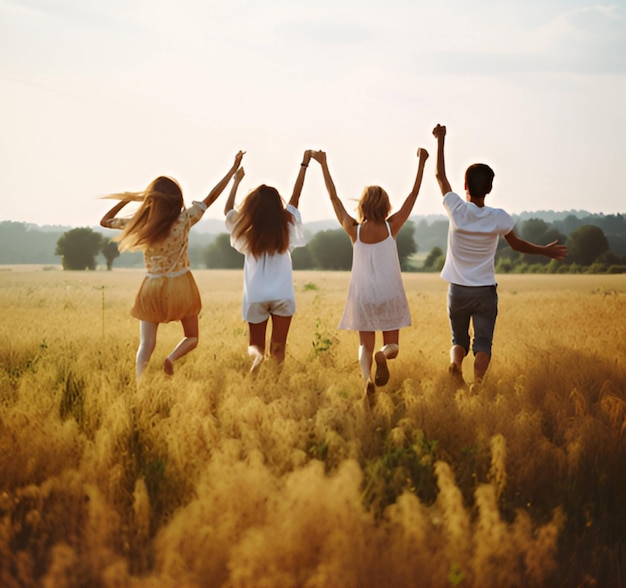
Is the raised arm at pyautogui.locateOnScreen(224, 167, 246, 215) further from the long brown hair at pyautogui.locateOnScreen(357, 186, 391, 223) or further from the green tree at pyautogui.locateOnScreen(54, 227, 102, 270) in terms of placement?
the green tree at pyautogui.locateOnScreen(54, 227, 102, 270)

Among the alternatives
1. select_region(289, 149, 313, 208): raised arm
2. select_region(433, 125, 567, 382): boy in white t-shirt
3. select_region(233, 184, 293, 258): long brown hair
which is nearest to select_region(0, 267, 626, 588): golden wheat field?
select_region(433, 125, 567, 382): boy in white t-shirt

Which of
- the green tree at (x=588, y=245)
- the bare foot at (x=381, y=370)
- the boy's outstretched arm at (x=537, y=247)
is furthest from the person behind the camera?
the green tree at (x=588, y=245)

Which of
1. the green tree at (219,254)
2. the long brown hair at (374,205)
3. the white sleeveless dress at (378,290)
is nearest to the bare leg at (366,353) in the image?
the white sleeveless dress at (378,290)

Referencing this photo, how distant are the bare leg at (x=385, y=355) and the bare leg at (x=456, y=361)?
0.54 meters

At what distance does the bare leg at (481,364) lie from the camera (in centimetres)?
639

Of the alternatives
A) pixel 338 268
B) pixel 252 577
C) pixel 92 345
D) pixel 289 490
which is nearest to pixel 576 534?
pixel 289 490

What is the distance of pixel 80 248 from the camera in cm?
6444

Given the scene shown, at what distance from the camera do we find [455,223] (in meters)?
6.27

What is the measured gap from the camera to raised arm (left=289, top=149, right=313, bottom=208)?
6.80m

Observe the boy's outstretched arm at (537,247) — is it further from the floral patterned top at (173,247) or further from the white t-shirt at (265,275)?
the floral patterned top at (173,247)

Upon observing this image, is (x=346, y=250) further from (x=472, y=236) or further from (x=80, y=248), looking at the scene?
(x=472, y=236)

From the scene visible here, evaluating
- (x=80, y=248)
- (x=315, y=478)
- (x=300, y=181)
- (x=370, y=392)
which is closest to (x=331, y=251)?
(x=80, y=248)

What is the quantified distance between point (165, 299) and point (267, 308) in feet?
3.13

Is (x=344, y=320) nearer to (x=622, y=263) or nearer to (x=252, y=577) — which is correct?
(x=252, y=577)
